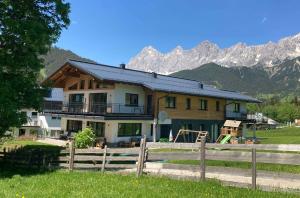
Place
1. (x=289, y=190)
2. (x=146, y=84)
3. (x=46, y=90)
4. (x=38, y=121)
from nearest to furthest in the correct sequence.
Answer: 1. (x=289, y=190)
2. (x=46, y=90)
3. (x=146, y=84)
4. (x=38, y=121)

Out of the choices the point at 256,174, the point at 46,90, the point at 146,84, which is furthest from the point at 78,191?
the point at 146,84

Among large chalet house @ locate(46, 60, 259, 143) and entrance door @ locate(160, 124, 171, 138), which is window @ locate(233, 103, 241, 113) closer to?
large chalet house @ locate(46, 60, 259, 143)

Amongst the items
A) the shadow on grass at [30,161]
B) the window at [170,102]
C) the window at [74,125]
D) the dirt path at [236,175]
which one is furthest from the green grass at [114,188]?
the window at [170,102]

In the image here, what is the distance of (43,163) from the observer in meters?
18.5

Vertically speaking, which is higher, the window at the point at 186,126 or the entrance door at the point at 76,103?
the entrance door at the point at 76,103

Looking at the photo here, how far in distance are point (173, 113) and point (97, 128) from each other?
9360 millimetres

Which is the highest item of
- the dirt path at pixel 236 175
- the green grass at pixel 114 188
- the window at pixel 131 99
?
the window at pixel 131 99

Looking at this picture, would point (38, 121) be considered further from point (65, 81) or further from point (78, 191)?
point (78, 191)

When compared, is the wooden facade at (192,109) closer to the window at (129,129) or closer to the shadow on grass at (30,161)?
the window at (129,129)

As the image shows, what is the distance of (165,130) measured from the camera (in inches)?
1773

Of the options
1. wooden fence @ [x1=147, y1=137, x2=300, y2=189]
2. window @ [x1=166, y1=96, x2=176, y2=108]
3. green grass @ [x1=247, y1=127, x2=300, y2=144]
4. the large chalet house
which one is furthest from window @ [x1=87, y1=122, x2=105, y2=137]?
wooden fence @ [x1=147, y1=137, x2=300, y2=189]

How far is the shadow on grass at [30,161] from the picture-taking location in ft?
59.7

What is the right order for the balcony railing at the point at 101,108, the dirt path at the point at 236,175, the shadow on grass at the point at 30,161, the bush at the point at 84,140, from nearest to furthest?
the dirt path at the point at 236,175 → the shadow on grass at the point at 30,161 → the bush at the point at 84,140 → the balcony railing at the point at 101,108

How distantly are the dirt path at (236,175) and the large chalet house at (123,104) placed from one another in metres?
23.1
